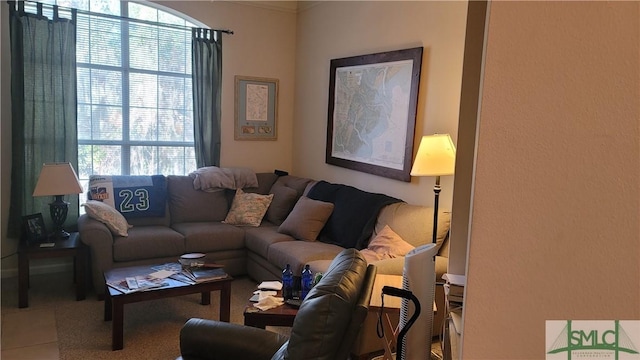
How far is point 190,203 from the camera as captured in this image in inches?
177

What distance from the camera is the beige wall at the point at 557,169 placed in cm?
71

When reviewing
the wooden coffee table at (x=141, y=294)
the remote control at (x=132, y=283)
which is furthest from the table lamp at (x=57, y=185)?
the remote control at (x=132, y=283)

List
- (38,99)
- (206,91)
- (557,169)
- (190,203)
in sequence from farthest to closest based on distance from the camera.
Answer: (206,91)
(190,203)
(38,99)
(557,169)

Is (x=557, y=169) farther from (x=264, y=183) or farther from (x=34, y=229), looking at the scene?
(x=264, y=183)

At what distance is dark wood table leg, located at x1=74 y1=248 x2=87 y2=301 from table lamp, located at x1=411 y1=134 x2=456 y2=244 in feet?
8.71

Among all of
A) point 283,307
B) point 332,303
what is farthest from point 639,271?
point 283,307

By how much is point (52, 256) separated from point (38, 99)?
141 cm

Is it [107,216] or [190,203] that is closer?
[107,216]

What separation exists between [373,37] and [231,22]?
1705mm

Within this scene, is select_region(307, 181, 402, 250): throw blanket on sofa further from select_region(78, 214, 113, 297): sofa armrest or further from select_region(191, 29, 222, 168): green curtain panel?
select_region(78, 214, 113, 297): sofa armrest

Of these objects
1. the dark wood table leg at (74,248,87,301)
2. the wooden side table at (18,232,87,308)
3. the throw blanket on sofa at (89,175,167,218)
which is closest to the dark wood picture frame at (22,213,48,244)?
the wooden side table at (18,232,87,308)

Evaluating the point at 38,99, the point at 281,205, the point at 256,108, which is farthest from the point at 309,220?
the point at 38,99

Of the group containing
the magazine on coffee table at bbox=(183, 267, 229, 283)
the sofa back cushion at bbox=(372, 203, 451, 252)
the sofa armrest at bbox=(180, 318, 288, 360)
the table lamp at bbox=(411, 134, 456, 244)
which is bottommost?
the magazine on coffee table at bbox=(183, 267, 229, 283)

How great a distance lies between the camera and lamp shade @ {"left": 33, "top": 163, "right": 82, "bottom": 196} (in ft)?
11.7
